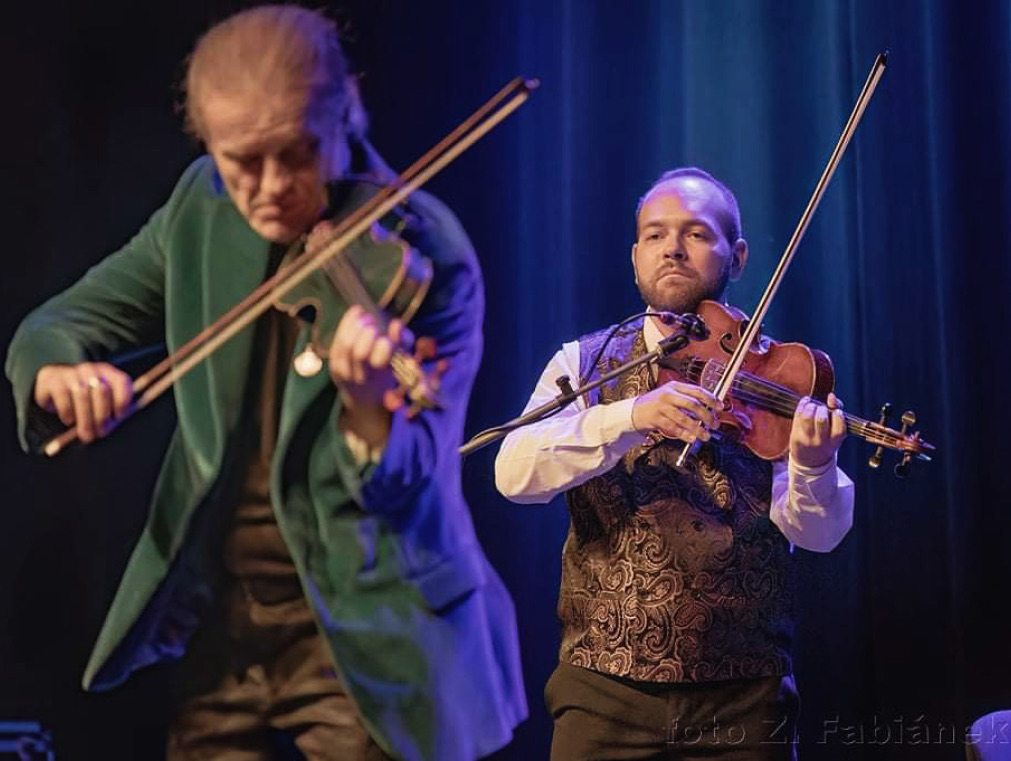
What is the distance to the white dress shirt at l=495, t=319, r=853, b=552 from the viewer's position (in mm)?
1839

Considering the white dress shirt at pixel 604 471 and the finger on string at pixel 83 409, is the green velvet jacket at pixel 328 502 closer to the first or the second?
the finger on string at pixel 83 409

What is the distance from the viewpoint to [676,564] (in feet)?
6.05

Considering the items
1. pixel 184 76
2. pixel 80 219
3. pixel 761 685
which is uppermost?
pixel 184 76

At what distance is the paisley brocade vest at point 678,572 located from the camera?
1.82 m

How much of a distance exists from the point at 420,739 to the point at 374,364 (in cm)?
41

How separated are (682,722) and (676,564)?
0.73 ft

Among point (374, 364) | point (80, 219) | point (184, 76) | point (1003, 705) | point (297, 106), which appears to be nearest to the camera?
point (374, 364)

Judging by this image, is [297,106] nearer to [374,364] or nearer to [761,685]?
[374,364]

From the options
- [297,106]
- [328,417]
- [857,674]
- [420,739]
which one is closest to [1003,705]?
[857,674]

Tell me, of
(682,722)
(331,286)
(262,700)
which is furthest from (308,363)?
(682,722)

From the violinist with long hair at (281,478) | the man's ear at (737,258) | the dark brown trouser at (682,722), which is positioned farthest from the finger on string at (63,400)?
the man's ear at (737,258)

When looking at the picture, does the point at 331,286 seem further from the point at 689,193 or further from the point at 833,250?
the point at 833,250

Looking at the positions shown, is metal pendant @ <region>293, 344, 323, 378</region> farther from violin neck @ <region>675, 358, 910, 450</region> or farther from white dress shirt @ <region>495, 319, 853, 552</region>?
violin neck @ <region>675, 358, 910, 450</region>

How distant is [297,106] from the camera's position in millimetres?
1350
